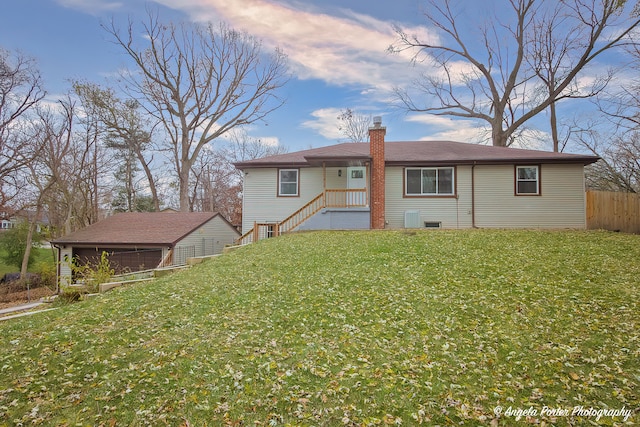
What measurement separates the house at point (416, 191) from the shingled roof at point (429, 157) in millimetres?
44

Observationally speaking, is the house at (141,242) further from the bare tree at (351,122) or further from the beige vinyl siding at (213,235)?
the bare tree at (351,122)

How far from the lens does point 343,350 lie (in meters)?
4.52

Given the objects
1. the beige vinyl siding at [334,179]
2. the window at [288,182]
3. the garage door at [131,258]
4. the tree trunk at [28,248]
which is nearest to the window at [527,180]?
the beige vinyl siding at [334,179]

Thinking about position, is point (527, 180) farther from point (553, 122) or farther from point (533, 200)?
point (553, 122)

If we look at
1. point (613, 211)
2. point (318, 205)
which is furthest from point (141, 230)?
point (613, 211)

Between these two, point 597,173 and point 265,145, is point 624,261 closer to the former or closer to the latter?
point 597,173

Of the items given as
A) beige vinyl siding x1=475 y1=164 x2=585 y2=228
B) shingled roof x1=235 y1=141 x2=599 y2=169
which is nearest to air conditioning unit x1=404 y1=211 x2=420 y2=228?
shingled roof x1=235 y1=141 x2=599 y2=169

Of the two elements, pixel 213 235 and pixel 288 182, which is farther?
pixel 213 235

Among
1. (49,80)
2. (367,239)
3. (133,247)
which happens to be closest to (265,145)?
(49,80)

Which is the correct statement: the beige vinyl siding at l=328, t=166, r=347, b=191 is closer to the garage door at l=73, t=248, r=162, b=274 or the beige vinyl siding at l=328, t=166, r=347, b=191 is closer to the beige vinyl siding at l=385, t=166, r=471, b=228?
the beige vinyl siding at l=385, t=166, r=471, b=228

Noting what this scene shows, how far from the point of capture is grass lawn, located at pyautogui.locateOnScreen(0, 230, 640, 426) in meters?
3.39

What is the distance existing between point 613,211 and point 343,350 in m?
15.3

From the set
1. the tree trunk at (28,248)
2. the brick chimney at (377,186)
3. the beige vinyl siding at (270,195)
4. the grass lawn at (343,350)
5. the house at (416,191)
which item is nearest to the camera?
the grass lawn at (343,350)

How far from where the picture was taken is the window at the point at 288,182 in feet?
52.7
